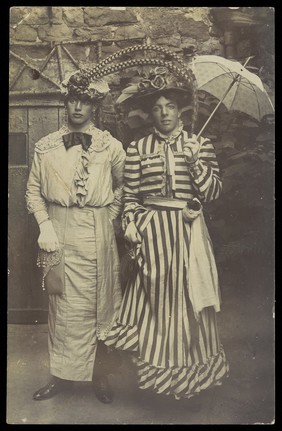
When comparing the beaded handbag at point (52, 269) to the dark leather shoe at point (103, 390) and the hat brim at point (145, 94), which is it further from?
the hat brim at point (145, 94)

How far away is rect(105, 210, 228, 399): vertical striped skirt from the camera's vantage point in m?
3.51

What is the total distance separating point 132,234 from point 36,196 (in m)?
0.66

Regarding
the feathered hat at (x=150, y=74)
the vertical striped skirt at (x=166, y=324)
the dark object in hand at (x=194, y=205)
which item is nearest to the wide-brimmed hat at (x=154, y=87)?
the feathered hat at (x=150, y=74)

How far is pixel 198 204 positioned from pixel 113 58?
3.57 ft

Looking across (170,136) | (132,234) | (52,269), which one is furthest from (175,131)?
(52,269)

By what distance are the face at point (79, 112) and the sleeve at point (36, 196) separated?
321mm

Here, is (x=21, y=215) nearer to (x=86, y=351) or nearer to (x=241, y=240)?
(x=86, y=351)

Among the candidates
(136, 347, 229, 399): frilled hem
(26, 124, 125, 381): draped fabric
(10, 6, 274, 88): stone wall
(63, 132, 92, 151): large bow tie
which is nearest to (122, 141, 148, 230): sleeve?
(26, 124, 125, 381): draped fabric

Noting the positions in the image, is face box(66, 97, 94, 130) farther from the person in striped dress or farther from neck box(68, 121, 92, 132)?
the person in striped dress

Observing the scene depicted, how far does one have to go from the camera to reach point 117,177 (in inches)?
144

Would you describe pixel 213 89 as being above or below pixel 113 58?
below

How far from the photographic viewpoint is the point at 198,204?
357 centimetres

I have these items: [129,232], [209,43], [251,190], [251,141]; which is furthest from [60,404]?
[209,43]

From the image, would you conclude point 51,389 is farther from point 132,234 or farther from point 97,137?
point 97,137
